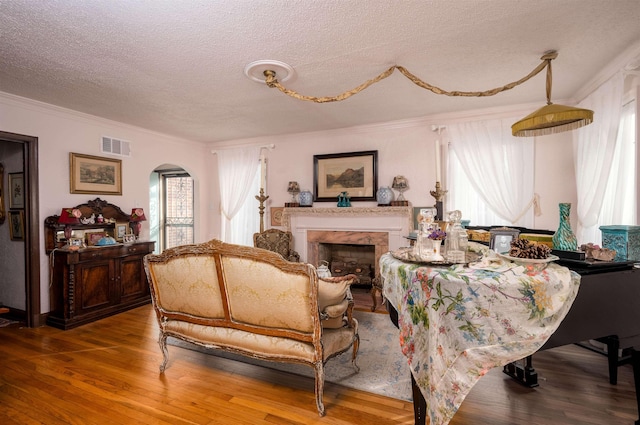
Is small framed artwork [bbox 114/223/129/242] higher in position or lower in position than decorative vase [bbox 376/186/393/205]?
Answer: lower

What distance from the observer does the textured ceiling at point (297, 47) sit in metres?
1.86

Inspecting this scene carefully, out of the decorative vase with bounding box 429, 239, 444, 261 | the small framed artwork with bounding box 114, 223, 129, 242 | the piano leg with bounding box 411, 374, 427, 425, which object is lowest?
the piano leg with bounding box 411, 374, 427, 425

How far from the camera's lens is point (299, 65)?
2.57 m

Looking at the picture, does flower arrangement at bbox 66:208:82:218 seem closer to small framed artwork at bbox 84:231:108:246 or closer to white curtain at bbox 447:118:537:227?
small framed artwork at bbox 84:231:108:246

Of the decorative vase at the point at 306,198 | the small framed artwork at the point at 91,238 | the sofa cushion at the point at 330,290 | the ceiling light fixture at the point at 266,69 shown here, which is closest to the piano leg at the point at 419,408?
the sofa cushion at the point at 330,290

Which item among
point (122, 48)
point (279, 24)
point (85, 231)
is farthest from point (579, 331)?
point (85, 231)

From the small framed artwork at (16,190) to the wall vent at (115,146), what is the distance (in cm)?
95

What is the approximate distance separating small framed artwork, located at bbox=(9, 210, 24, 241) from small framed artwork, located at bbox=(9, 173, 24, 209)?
3.4 inches

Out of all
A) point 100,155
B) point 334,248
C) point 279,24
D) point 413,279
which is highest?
point 279,24

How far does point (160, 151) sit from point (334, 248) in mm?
3336

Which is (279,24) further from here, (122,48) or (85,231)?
(85,231)

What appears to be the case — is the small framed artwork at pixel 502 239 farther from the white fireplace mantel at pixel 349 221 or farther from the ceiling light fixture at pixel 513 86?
the white fireplace mantel at pixel 349 221

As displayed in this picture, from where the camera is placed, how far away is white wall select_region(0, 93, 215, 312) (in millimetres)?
3404

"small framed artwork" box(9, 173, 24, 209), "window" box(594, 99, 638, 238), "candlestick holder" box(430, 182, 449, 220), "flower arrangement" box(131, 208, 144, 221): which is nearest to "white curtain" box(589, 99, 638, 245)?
"window" box(594, 99, 638, 238)
